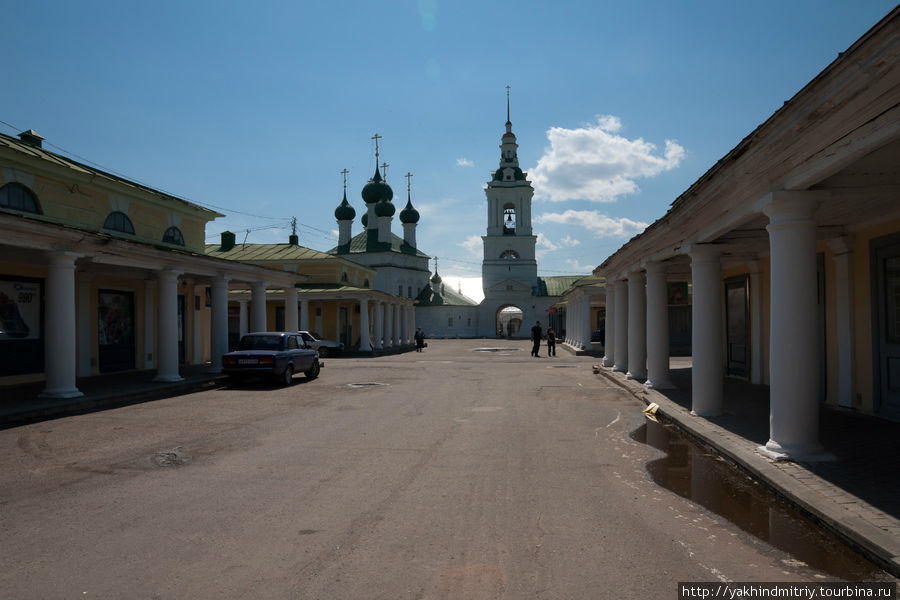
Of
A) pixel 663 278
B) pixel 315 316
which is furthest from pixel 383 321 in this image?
pixel 663 278

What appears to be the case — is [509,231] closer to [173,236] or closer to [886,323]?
[173,236]

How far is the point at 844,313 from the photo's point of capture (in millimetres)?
10258

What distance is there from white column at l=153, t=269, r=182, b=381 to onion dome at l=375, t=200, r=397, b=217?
47434 mm

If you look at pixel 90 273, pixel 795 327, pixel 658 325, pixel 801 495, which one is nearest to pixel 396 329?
pixel 90 273

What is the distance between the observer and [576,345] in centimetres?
3650

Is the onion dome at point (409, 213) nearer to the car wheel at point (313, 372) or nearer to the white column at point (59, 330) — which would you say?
the car wheel at point (313, 372)

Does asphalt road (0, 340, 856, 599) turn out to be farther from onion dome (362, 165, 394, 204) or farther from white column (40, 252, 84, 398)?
onion dome (362, 165, 394, 204)

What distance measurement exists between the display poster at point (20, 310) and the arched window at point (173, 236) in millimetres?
5998

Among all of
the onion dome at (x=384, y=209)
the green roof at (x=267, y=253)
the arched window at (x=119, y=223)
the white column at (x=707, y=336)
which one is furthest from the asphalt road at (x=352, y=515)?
the onion dome at (x=384, y=209)

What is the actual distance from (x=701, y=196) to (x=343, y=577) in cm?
721

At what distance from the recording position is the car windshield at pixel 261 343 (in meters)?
17.3

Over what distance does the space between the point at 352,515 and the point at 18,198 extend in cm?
1511

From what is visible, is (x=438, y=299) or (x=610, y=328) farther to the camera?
(x=438, y=299)

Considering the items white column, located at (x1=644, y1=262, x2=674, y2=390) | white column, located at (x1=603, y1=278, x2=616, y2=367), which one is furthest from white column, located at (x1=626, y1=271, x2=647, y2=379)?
white column, located at (x1=603, y1=278, x2=616, y2=367)
